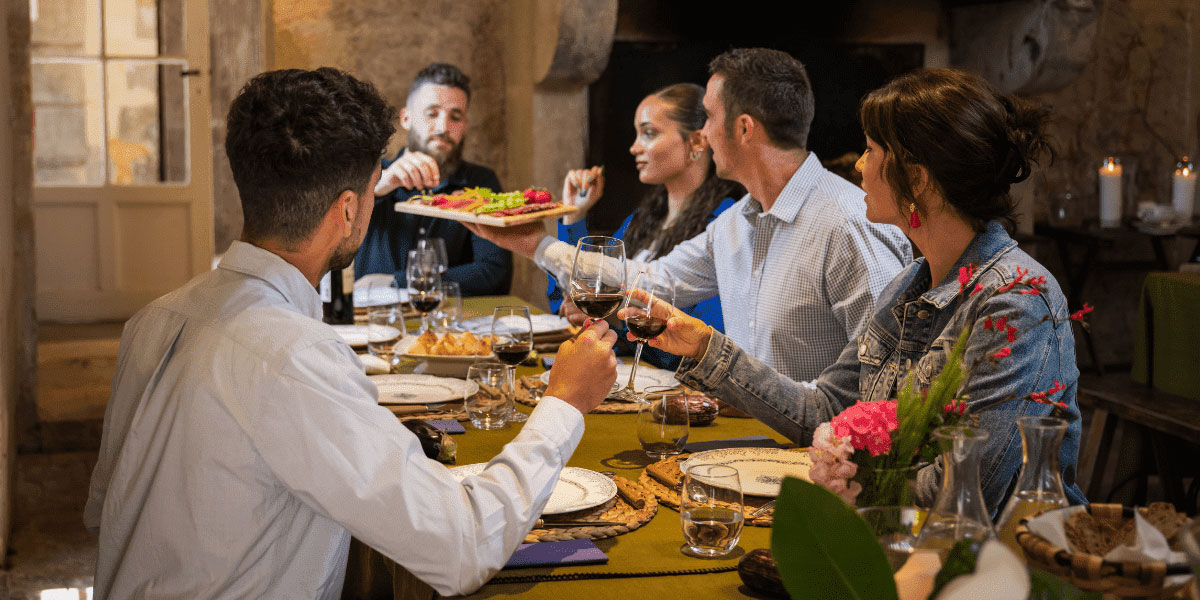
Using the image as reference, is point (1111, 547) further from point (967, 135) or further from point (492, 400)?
point (492, 400)

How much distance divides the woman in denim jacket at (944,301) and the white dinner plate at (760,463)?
0.71 ft

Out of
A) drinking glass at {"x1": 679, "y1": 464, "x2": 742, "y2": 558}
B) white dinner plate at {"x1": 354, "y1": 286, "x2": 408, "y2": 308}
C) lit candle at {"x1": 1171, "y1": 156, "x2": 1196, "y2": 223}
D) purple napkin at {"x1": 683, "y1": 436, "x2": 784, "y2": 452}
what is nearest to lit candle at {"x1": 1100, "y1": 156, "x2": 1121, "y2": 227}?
lit candle at {"x1": 1171, "y1": 156, "x2": 1196, "y2": 223}

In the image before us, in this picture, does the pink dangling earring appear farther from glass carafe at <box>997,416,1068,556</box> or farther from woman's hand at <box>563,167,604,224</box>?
woman's hand at <box>563,167,604,224</box>

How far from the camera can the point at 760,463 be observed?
1.86 meters

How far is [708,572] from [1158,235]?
505 cm

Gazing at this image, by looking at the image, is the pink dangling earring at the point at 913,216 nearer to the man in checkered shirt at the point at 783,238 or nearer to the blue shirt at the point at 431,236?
the man in checkered shirt at the point at 783,238

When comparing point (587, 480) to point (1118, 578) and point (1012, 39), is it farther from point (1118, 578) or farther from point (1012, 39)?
point (1012, 39)

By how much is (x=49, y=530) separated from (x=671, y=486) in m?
2.83

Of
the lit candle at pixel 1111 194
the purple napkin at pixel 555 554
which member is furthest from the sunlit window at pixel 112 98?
the purple napkin at pixel 555 554

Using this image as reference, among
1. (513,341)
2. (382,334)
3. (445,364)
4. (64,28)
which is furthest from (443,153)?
(64,28)

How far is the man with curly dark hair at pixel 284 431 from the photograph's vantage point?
1276 mm

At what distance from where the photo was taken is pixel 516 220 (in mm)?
3232

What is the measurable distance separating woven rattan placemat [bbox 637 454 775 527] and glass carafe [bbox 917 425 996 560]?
1.67 ft

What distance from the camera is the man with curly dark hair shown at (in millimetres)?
1276
